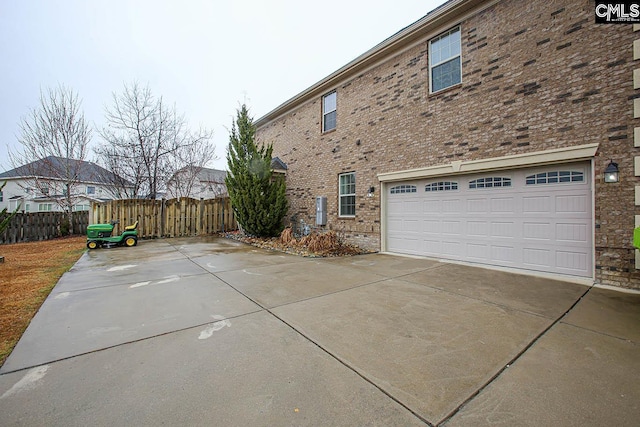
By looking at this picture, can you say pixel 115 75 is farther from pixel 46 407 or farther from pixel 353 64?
pixel 46 407

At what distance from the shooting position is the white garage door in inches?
202

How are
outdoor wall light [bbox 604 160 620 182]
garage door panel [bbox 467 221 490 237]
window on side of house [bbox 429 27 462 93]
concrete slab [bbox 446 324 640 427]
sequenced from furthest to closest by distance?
window on side of house [bbox 429 27 462 93] → garage door panel [bbox 467 221 490 237] → outdoor wall light [bbox 604 160 620 182] → concrete slab [bbox 446 324 640 427]

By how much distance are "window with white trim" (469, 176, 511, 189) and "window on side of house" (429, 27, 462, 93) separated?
255 centimetres

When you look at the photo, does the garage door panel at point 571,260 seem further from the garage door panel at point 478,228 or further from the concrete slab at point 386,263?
the concrete slab at point 386,263

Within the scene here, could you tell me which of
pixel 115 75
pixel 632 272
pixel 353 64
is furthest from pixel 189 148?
pixel 632 272

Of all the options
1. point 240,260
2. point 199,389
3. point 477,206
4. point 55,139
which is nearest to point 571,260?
point 477,206

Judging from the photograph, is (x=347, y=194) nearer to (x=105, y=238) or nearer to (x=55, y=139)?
(x=105, y=238)

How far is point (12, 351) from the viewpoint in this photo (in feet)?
8.15

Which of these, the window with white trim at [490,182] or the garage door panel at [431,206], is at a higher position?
the window with white trim at [490,182]

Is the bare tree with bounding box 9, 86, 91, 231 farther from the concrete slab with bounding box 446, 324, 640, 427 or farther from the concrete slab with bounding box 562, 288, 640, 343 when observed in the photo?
the concrete slab with bounding box 562, 288, 640, 343

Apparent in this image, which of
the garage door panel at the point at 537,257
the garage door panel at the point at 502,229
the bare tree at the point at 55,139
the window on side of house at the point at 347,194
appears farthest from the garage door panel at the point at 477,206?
the bare tree at the point at 55,139

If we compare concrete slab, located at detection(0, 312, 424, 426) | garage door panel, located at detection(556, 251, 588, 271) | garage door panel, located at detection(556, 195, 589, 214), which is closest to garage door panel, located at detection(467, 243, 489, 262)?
garage door panel, located at detection(556, 251, 588, 271)

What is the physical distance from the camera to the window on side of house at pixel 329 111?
33.6 feet

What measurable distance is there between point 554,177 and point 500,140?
126 cm
